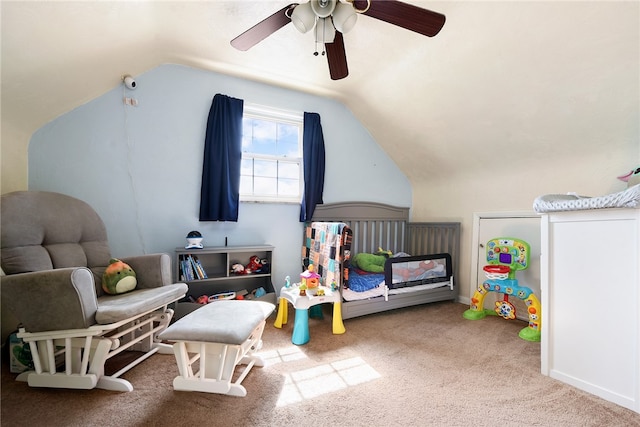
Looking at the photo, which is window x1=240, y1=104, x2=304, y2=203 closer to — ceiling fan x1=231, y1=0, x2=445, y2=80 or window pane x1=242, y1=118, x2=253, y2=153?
window pane x1=242, y1=118, x2=253, y2=153

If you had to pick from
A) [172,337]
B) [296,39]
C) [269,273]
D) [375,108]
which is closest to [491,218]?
[375,108]

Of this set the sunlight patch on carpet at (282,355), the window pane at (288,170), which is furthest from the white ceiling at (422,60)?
the sunlight patch on carpet at (282,355)

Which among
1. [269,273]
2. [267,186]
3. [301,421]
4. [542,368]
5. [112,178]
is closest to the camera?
[301,421]

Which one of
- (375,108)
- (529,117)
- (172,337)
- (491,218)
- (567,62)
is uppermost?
(375,108)

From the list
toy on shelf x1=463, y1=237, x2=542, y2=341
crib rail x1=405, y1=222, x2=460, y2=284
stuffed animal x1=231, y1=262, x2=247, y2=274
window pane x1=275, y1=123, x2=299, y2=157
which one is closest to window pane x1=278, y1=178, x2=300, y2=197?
window pane x1=275, y1=123, x2=299, y2=157

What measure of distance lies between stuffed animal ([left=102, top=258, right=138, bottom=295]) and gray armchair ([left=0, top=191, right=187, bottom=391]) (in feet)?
0.14

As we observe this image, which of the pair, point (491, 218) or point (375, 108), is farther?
point (375, 108)

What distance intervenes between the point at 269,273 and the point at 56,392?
1.58 metres

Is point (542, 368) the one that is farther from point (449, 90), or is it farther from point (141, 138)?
point (141, 138)

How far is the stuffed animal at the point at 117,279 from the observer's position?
5.65 ft

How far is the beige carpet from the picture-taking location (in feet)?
3.99

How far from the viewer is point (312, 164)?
301 centimetres

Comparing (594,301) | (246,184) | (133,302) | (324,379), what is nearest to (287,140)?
(246,184)

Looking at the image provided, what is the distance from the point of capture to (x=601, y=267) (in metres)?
1.42
